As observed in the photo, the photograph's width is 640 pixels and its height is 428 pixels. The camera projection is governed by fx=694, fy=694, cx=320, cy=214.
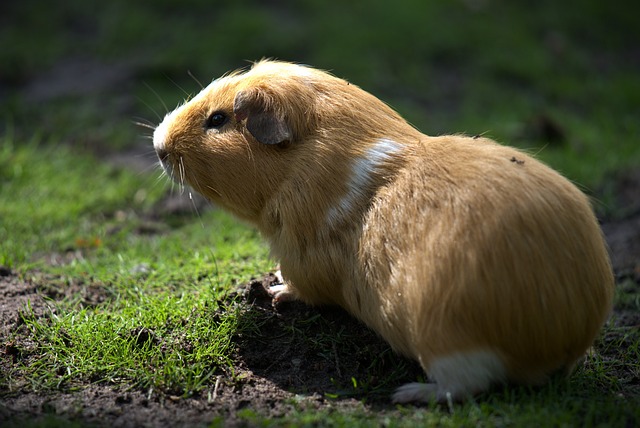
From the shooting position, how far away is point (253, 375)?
356cm

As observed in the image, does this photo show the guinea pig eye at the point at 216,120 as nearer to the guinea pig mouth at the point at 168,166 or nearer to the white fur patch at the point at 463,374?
the guinea pig mouth at the point at 168,166

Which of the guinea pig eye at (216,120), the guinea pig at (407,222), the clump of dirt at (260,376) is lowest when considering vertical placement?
the clump of dirt at (260,376)

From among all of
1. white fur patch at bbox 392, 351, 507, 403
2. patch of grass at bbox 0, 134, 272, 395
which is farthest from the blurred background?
white fur patch at bbox 392, 351, 507, 403

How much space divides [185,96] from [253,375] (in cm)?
471

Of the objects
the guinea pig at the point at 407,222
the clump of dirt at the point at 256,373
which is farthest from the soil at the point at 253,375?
the guinea pig at the point at 407,222

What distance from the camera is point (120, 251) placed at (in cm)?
526

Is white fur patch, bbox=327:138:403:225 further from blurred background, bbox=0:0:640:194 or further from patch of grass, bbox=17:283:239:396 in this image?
blurred background, bbox=0:0:640:194

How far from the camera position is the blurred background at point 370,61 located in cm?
734

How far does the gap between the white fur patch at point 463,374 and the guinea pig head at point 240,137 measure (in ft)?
4.20

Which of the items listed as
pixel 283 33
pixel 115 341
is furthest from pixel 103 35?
pixel 115 341

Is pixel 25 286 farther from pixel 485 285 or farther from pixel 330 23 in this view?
pixel 330 23

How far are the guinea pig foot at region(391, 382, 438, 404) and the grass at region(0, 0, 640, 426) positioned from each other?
0.07 metres

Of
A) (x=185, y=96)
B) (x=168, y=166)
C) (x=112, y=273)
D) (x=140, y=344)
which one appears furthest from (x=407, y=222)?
(x=185, y=96)

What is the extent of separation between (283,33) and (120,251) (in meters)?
4.63
